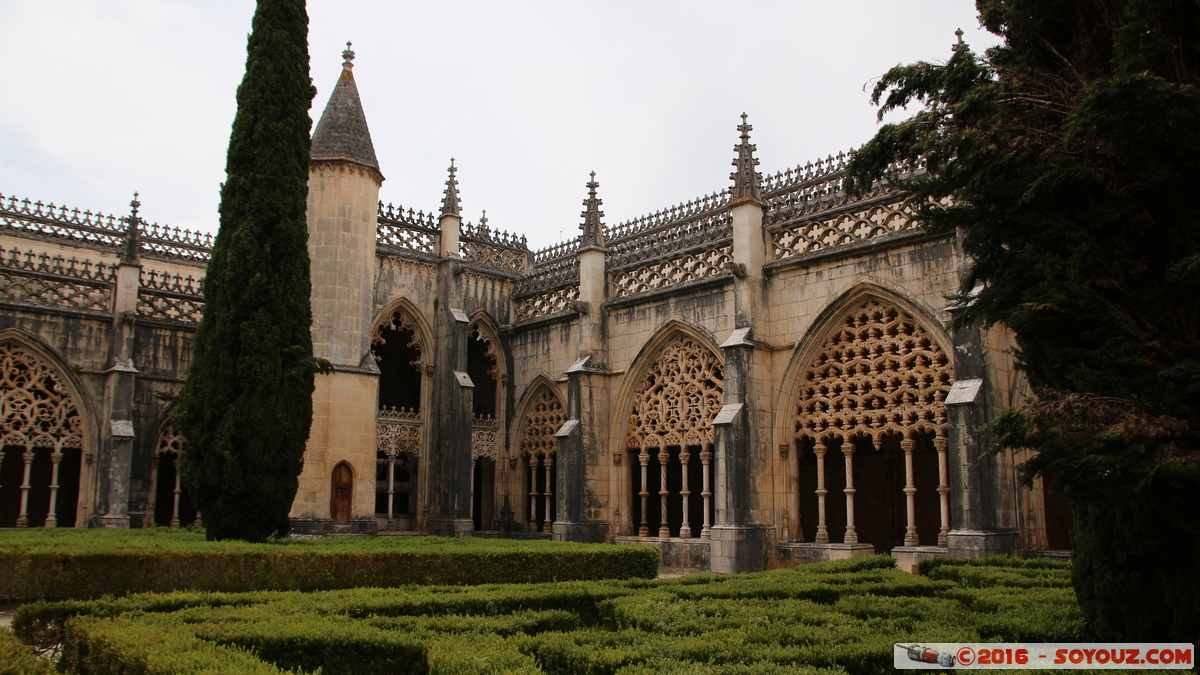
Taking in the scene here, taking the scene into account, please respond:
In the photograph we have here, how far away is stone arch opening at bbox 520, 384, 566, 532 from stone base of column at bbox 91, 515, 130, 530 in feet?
25.7

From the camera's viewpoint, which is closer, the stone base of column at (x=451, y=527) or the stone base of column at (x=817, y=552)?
the stone base of column at (x=817, y=552)

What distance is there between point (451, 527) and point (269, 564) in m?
9.11

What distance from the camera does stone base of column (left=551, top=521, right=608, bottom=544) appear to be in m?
17.4

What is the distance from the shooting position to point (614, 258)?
1848cm

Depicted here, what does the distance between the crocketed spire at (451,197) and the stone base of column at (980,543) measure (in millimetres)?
12228

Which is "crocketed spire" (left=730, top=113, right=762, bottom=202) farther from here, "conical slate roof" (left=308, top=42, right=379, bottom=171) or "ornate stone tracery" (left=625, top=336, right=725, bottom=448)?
"conical slate roof" (left=308, top=42, right=379, bottom=171)

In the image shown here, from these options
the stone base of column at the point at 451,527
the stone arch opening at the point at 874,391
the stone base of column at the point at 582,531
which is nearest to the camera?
the stone arch opening at the point at 874,391

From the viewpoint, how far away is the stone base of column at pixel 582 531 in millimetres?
17422

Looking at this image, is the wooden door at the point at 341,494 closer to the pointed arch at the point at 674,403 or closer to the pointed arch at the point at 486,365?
the pointed arch at the point at 486,365

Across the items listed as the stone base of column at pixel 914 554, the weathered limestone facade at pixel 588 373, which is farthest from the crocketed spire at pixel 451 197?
the stone base of column at pixel 914 554

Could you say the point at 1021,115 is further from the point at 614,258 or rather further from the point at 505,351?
the point at 505,351

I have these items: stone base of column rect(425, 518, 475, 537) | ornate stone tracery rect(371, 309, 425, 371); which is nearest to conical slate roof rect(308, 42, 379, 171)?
ornate stone tracery rect(371, 309, 425, 371)

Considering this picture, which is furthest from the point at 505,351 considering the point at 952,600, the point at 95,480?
the point at 952,600

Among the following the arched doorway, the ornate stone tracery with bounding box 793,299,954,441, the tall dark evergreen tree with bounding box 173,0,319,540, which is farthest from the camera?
the arched doorway
